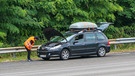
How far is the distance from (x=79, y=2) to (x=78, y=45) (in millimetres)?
8251

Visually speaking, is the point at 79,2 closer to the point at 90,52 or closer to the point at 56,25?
the point at 56,25

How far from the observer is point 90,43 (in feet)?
82.6

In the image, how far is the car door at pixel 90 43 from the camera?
2502 centimetres

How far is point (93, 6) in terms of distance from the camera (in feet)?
108

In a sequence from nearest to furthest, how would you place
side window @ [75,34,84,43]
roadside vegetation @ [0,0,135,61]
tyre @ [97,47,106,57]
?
1. side window @ [75,34,84,43]
2. tyre @ [97,47,106,57]
3. roadside vegetation @ [0,0,135,61]

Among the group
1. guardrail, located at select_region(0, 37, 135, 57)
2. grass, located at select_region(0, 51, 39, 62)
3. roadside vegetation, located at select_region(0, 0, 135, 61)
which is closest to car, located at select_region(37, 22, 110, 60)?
grass, located at select_region(0, 51, 39, 62)

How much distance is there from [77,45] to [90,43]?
1.03 meters

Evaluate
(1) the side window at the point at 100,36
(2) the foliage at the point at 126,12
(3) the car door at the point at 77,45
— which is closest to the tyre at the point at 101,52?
(1) the side window at the point at 100,36

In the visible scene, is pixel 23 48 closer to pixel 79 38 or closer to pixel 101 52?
pixel 79 38

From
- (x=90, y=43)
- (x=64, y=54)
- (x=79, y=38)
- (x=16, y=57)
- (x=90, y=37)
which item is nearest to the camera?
(x=64, y=54)

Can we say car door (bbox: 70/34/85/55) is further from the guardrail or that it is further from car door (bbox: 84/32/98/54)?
the guardrail

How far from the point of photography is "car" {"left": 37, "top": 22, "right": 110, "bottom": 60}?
78.2 ft

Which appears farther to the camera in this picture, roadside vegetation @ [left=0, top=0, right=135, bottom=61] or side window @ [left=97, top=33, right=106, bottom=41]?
roadside vegetation @ [left=0, top=0, right=135, bottom=61]

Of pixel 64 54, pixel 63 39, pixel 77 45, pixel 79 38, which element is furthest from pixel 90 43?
pixel 64 54
